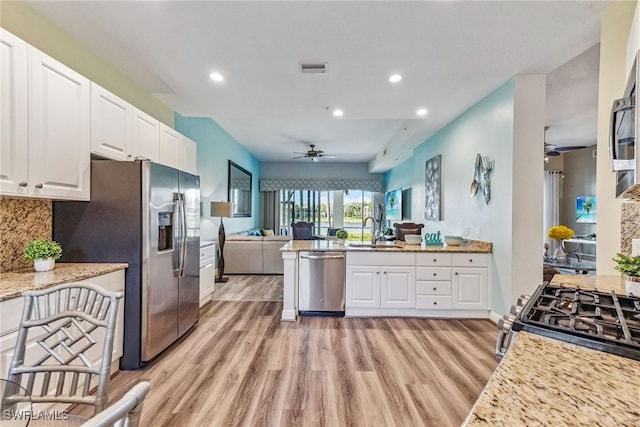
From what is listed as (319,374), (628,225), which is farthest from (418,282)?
(628,225)

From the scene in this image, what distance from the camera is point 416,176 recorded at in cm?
679

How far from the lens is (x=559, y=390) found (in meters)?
0.63

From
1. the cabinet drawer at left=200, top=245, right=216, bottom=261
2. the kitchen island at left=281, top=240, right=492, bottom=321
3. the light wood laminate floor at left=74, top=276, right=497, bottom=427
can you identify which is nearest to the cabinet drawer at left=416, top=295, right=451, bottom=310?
the kitchen island at left=281, top=240, right=492, bottom=321

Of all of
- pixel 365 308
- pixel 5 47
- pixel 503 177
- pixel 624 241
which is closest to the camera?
pixel 5 47

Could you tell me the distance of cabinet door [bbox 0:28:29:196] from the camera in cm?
175

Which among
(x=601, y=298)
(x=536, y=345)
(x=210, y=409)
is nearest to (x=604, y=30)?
(x=601, y=298)

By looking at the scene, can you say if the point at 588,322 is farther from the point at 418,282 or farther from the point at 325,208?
the point at 325,208

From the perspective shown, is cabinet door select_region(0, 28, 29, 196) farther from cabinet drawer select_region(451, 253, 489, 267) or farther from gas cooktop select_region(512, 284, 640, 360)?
cabinet drawer select_region(451, 253, 489, 267)

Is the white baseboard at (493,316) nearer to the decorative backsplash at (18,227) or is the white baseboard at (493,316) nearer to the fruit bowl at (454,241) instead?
the fruit bowl at (454,241)

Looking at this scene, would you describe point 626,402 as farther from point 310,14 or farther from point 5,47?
point 5,47

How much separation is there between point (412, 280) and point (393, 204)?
5591 mm

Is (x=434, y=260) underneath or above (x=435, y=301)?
above

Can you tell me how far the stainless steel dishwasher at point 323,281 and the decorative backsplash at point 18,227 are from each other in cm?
244

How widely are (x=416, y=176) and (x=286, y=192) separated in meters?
4.81
